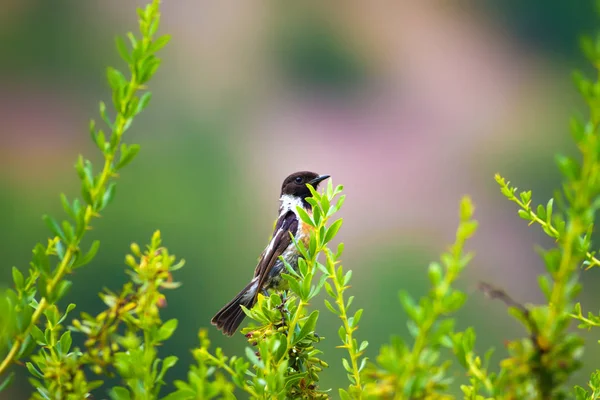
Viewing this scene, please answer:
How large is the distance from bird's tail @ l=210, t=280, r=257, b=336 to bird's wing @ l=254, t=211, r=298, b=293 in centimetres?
5

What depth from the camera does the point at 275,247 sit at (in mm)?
1797

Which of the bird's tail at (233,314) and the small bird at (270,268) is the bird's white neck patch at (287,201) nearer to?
the small bird at (270,268)

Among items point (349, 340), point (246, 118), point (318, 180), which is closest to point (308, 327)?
point (349, 340)

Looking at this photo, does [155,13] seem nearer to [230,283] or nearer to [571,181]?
[571,181]

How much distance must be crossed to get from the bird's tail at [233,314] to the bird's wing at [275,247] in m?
0.05

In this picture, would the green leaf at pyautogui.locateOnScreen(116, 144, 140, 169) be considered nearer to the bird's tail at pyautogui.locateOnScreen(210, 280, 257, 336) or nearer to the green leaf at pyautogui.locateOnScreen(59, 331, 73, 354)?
the green leaf at pyautogui.locateOnScreen(59, 331, 73, 354)

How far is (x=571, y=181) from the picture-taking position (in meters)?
0.37

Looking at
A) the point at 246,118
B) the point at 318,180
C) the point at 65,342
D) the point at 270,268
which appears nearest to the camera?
the point at 65,342

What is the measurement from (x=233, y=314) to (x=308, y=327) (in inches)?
47.4

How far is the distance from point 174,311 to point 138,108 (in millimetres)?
11434

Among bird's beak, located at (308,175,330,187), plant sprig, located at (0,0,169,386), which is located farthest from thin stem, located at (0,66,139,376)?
bird's beak, located at (308,175,330,187)

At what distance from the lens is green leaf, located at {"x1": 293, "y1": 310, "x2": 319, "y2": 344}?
1.91 ft

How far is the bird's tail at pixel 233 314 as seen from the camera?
1678mm

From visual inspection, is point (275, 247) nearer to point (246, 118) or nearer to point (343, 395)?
point (343, 395)
